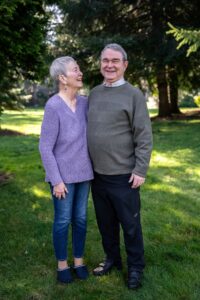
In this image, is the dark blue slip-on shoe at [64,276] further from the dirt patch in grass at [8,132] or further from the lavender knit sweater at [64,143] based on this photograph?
the dirt patch in grass at [8,132]

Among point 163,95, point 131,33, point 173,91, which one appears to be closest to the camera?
point 131,33

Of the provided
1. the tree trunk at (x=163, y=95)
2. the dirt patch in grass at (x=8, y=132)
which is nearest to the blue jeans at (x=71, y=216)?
the dirt patch in grass at (x=8, y=132)

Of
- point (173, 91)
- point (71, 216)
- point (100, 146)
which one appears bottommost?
point (173, 91)

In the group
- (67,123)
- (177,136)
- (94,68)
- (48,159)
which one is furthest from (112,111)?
(94,68)

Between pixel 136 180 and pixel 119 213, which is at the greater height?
pixel 136 180

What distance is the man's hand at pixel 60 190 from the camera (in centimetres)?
367

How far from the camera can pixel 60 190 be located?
3676 mm

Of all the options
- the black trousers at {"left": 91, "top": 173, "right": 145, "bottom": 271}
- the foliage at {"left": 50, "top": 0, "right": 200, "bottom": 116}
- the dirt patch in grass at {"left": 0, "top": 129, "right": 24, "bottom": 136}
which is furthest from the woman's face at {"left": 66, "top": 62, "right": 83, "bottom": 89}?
the dirt patch in grass at {"left": 0, "top": 129, "right": 24, "bottom": 136}

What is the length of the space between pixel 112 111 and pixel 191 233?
7.42ft

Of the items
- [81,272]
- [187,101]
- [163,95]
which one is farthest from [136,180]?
[187,101]

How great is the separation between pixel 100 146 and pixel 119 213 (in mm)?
626

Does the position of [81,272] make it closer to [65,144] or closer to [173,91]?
[65,144]

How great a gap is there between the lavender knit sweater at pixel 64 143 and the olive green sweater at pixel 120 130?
96 mm

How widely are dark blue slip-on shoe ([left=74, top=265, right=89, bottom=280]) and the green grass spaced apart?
0.08 m
